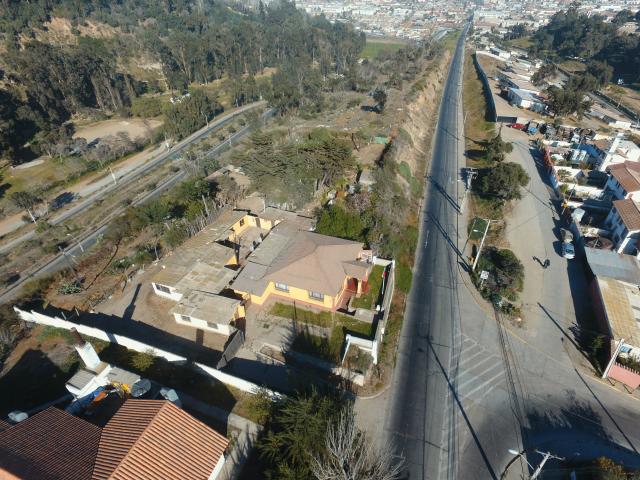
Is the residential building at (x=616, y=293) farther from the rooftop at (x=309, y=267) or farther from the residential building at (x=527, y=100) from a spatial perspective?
the residential building at (x=527, y=100)

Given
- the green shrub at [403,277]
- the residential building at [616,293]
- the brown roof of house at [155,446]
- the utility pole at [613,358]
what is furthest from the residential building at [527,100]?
the brown roof of house at [155,446]

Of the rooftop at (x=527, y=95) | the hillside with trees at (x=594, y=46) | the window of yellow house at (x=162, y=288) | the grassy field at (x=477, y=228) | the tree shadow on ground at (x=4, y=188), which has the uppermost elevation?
the hillside with trees at (x=594, y=46)

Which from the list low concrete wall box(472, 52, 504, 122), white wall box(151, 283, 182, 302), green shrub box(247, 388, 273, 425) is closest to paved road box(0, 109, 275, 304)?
white wall box(151, 283, 182, 302)

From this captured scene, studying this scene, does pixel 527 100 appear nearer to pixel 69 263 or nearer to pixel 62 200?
pixel 69 263

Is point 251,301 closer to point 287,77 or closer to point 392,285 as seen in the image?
point 392,285

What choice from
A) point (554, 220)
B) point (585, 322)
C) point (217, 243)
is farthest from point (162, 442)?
point (554, 220)

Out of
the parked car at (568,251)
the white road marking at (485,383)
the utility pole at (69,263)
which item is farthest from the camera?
the parked car at (568,251)

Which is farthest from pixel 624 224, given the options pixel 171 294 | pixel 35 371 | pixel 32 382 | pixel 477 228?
pixel 35 371

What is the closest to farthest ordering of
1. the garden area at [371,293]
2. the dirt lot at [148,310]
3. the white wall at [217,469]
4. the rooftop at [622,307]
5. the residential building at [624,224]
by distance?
1. the white wall at [217,469]
2. the rooftop at [622,307]
3. the dirt lot at [148,310]
4. the garden area at [371,293]
5. the residential building at [624,224]
